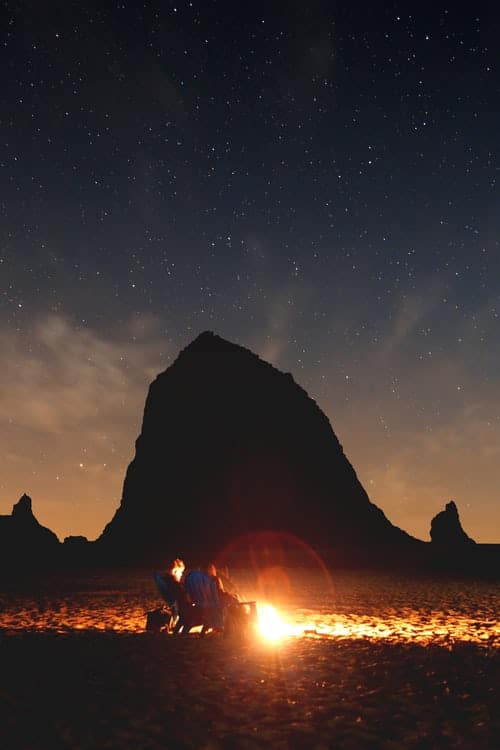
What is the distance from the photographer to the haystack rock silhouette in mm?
93938

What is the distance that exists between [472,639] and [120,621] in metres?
7.61

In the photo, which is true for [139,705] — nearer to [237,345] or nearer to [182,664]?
[182,664]

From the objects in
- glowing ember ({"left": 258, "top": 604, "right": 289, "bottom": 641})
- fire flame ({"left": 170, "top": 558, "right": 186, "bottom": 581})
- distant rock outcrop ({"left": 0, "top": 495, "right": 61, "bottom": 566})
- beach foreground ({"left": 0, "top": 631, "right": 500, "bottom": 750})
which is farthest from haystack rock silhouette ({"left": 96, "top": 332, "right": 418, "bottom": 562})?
beach foreground ({"left": 0, "top": 631, "right": 500, "bottom": 750})

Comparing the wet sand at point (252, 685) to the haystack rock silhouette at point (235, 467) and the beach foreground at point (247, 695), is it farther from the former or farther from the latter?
the haystack rock silhouette at point (235, 467)

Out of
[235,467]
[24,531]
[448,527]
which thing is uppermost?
[235,467]

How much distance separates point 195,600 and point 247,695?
4758mm

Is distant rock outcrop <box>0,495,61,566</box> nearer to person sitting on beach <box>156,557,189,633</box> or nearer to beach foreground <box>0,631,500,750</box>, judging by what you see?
person sitting on beach <box>156,557,189,633</box>

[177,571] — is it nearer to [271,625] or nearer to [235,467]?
[271,625]

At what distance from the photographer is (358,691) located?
6875mm

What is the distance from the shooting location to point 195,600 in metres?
11.3

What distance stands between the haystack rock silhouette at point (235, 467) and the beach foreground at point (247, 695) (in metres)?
81.7

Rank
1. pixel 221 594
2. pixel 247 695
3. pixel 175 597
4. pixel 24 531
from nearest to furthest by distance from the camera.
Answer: pixel 247 695 < pixel 175 597 < pixel 221 594 < pixel 24 531

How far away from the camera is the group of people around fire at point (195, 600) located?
11.2 meters

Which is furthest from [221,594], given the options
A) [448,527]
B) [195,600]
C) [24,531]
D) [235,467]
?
[448,527]
